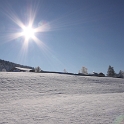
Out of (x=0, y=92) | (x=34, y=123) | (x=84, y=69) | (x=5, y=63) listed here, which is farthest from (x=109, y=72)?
(x=5, y=63)

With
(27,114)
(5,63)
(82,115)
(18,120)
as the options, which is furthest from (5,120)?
(5,63)

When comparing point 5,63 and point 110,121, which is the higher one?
point 5,63

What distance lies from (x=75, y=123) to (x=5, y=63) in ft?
468

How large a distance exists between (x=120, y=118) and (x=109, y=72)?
70433mm

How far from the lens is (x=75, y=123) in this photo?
7.04 meters

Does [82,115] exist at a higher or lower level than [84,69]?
lower

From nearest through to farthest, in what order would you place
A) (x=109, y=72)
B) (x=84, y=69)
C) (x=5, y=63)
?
(x=109, y=72) → (x=84, y=69) → (x=5, y=63)

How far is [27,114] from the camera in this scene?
8.46 metres

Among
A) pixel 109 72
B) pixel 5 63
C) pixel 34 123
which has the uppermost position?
pixel 5 63

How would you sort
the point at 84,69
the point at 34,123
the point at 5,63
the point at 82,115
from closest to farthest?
the point at 34,123 → the point at 82,115 → the point at 84,69 → the point at 5,63

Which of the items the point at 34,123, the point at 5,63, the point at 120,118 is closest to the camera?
the point at 34,123

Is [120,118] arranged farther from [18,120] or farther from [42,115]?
[18,120]

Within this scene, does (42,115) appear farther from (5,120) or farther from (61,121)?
(5,120)

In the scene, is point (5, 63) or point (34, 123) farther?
point (5, 63)
